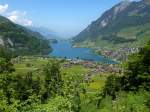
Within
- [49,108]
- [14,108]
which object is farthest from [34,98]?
[14,108]

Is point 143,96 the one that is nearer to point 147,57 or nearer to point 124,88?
point 147,57

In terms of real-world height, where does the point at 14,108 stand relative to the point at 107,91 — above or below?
above

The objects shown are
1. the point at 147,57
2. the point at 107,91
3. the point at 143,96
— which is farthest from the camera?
the point at 107,91

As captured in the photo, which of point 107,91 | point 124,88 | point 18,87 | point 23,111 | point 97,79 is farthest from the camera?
point 97,79

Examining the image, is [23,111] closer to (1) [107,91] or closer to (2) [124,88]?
(2) [124,88]

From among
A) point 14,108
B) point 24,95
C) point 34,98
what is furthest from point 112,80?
point 14,108

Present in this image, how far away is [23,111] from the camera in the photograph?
25797mm

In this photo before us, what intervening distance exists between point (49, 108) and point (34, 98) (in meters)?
4.59

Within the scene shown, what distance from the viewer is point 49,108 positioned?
26.2 metres

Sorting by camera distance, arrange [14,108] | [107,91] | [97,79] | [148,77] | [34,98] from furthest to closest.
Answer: [97,79], [107,91], [148,77], [34,98], [14,108]

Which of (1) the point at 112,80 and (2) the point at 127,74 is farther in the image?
(1) the point at 112,80

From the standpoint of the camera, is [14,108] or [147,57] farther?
[147,57]

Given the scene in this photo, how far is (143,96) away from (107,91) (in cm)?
5562

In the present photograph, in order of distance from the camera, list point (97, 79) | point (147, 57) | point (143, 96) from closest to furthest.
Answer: point (143, 96)
point (147, 57)
point (97, 79)
